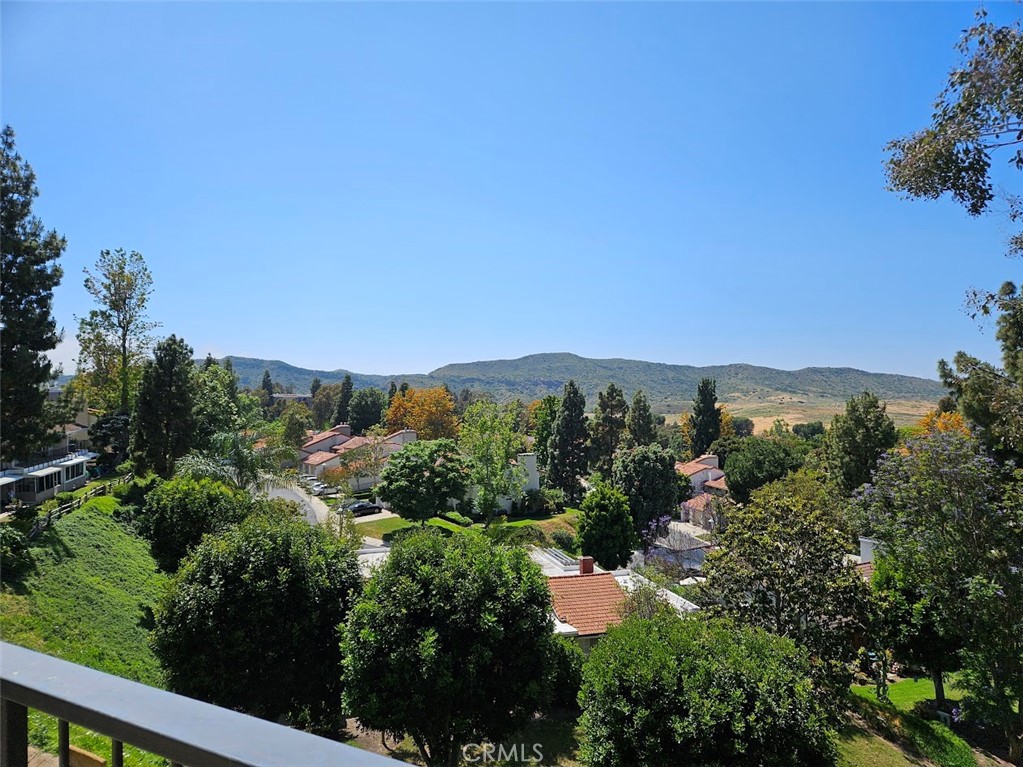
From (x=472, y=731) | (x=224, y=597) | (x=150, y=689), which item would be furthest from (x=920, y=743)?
(x=150, y=689)

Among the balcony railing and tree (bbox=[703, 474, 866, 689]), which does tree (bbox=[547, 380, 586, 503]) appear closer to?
tree (bbox=[703, 474, 866, 689])

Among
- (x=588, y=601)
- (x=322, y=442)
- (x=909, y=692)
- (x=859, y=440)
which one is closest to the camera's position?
(x=909, y=692)

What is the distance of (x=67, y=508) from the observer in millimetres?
17562

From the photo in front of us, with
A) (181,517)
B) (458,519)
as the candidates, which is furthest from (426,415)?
(181,517)

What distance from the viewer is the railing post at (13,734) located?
56.5 inches

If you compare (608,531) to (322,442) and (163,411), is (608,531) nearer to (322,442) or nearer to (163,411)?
(163,411)

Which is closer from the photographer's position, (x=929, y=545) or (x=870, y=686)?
(x=929, y=545)

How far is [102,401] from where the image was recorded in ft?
100

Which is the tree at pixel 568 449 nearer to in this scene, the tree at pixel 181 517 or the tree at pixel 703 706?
the tree at pixel 181 517

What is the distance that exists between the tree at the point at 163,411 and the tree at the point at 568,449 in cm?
2387

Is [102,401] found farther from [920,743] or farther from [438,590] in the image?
[920,743]

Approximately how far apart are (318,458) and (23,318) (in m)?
36.1

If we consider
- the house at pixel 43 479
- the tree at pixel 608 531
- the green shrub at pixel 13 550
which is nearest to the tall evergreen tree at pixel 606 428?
the tree at pixel 608 531

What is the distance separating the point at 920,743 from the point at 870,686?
3998 mm
